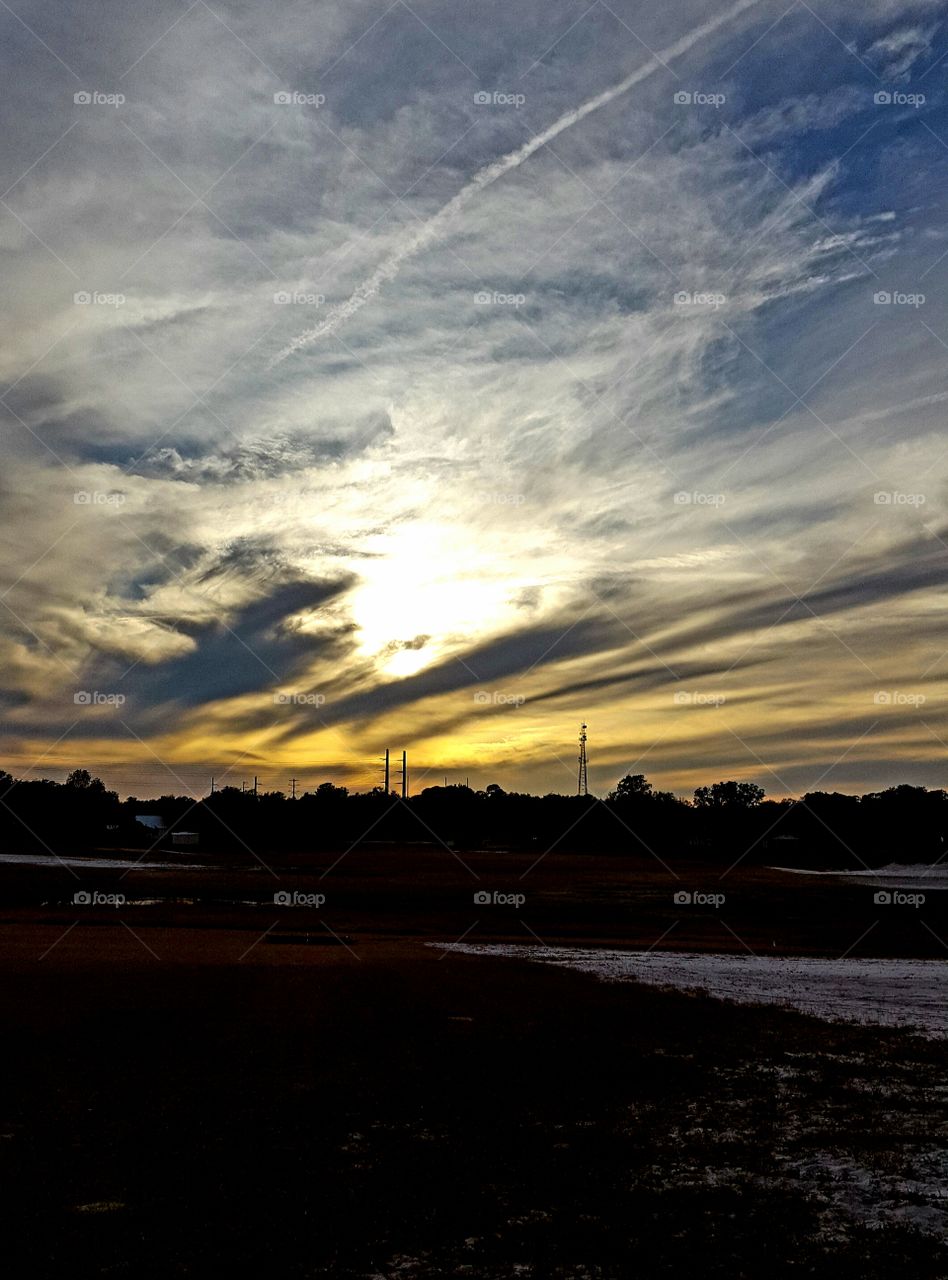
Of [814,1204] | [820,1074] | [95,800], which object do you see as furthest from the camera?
[95,800]

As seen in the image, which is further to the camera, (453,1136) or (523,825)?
(523,825)

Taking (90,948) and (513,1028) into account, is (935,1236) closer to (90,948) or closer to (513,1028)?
(513,1028)

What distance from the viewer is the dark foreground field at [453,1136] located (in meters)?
7.21

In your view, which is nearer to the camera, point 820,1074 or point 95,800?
point 820,1074

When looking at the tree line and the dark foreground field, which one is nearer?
the dark foreground field

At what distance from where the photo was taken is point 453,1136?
32.8ft

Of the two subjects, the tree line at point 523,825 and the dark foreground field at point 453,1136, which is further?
the tree line at point 523,825

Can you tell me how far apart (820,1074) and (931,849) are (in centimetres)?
12325

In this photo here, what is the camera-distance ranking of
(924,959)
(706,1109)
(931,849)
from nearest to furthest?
(706,1109) < (924,959) < (931,849)

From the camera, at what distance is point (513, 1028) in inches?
629

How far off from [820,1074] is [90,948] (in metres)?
19.3

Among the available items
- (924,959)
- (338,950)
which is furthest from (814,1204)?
(924,959)

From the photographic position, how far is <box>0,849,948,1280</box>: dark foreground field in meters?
7.21

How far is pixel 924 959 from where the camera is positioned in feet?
101
